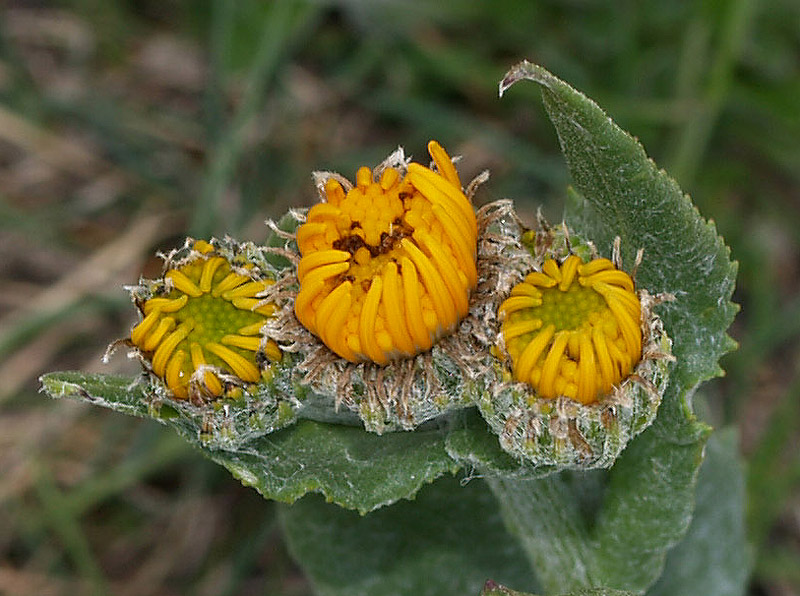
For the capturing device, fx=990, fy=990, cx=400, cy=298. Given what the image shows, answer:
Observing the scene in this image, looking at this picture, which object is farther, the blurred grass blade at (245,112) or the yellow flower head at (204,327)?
the blurred grass blade at (245,112)

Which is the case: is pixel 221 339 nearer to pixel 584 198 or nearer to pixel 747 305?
pixel 584 198

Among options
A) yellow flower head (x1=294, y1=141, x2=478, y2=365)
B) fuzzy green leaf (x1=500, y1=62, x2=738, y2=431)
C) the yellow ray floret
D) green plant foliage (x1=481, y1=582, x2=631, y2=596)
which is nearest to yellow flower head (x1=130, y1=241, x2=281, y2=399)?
yellow flower head (x1=294, y1=141, x2=478, y2=365)

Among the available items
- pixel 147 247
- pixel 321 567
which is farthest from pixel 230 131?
pixel 321 567

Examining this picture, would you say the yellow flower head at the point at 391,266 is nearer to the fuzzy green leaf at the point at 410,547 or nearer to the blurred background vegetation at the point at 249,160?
the fuzzy green leaf at the point at 410,547

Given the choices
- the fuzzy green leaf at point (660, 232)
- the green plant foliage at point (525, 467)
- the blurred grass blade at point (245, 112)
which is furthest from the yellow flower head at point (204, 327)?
the blurred grass blade at point (245, 112)

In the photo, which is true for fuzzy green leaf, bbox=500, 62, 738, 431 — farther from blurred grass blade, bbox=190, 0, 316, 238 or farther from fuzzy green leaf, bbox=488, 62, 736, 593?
blurred grass blade, bbox=190, 0, 316, 238

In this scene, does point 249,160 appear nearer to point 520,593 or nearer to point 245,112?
point 245,112

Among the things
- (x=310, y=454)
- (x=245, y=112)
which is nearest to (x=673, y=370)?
(x=310, y=454)
